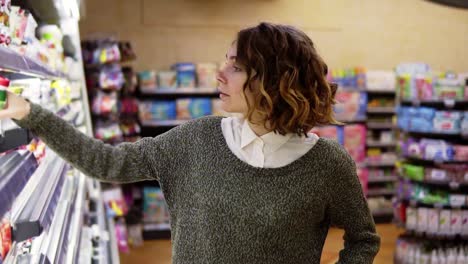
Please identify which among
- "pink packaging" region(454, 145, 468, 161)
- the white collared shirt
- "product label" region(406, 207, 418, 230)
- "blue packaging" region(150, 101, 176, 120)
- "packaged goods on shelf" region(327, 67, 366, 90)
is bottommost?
"product label" region(406, 207, 418, 230)

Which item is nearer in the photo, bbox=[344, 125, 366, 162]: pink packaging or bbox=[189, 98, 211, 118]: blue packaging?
bbox=[189, 98, 211, 118]: blue packaging

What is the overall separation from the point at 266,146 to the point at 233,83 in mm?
195

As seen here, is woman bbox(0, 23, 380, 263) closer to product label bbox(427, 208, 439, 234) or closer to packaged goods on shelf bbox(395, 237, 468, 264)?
product label bbox(427, 208, 439, 234)

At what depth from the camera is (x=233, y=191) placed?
1.33m

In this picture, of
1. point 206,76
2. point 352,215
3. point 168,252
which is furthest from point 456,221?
point 352,215

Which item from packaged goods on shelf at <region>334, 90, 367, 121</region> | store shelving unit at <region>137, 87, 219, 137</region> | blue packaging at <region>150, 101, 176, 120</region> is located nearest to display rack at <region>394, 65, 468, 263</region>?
packaged goods on shelf at <region>334, 90, 367, 121</region>

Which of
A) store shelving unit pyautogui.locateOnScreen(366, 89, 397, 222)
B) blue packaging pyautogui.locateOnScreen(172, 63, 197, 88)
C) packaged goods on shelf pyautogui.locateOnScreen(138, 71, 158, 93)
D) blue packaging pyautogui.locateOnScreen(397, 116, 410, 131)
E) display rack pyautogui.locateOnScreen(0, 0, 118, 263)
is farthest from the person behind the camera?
store shelving unit pyautogui.locateOnScreen(366, 89, 397, 222)

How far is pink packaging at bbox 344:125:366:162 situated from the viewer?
690 centimetres

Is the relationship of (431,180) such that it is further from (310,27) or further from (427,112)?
(310,27)

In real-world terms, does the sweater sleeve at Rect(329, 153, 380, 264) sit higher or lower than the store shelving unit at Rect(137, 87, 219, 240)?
higher

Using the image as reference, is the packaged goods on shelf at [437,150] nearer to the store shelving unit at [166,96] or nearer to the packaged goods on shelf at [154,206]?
the store shelving unit at [166,96]

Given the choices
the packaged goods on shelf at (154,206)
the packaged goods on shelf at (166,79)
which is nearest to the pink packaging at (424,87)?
the packaged goods on shelf at (166,79)

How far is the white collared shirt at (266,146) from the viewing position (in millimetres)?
1364

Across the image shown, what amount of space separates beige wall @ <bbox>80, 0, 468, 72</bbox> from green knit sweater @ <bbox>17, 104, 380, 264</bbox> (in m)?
5.20
